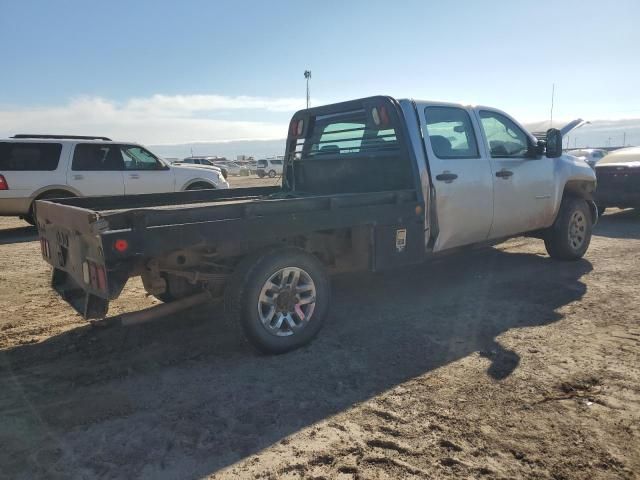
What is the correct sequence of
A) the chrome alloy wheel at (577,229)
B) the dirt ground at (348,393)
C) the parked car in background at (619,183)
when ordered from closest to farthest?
the dirt ground at (348,393), the chrome alloy wheel at (577,229), the parked car in background at (619,183)

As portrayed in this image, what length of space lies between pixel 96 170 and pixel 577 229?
29.9 ft

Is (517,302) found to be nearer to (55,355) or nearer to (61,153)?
(55,355)

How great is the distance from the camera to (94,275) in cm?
329

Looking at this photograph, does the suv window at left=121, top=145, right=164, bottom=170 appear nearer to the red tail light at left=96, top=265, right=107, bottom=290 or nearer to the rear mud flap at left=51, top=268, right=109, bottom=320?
the rear mud flap at left=51, top=268, right=109, bottom=320

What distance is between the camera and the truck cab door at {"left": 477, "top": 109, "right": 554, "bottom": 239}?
5555 mm

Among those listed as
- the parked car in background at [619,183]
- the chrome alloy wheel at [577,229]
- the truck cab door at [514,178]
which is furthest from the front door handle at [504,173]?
the parked car in background at [619,183]

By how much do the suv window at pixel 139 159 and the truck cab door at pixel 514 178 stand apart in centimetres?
808

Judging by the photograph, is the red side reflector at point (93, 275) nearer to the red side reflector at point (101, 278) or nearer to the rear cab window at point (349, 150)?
the red side reflector at point (101, 278)

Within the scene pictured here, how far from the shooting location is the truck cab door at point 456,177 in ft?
16.0

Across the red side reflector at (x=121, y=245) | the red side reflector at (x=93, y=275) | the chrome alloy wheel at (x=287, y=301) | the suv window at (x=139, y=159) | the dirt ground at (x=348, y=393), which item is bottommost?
the dirt ground at (x=348, y=393)

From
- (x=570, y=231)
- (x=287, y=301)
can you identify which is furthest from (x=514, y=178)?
(x=287, y=301)

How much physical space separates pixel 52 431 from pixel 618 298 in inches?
203

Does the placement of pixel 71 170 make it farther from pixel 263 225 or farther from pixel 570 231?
pixel 570 231

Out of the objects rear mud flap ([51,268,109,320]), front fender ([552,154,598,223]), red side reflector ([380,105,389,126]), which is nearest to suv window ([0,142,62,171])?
rear mud flap ([51,268,109,320])
